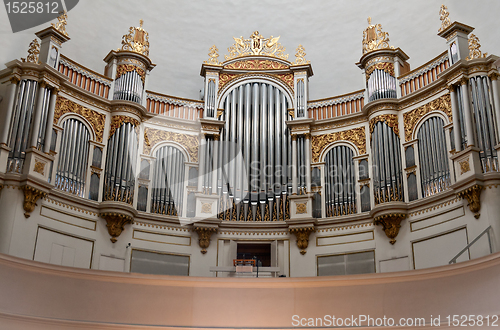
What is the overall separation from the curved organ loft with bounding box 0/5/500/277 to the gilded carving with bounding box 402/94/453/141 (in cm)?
5

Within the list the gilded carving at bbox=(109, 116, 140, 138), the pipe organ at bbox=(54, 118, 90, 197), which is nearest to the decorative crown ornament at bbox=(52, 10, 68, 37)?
the pipe organ at bbox=(54, 118, 90, 197)

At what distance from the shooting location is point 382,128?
14.3 m

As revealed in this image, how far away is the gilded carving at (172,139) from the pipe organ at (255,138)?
0.03 meters

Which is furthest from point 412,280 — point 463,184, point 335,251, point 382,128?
point 382,128

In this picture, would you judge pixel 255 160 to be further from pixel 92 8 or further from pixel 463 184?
pixel 92 8

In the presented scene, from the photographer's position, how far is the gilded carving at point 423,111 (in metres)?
13.2

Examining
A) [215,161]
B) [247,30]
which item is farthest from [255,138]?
[247,30]

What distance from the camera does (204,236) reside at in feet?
47.1

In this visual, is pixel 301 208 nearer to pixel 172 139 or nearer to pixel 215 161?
pixel 215 161

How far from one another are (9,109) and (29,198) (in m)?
2.25

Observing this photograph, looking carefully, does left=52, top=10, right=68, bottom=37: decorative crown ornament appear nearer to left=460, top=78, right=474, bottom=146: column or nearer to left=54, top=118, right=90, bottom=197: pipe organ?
left=54, top=118, right=90, bottom=197: pipe organ

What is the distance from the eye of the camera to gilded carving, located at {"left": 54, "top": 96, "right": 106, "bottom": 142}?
44.8 feet

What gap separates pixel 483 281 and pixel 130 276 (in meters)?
6.15

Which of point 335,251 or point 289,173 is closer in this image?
point 335,251
